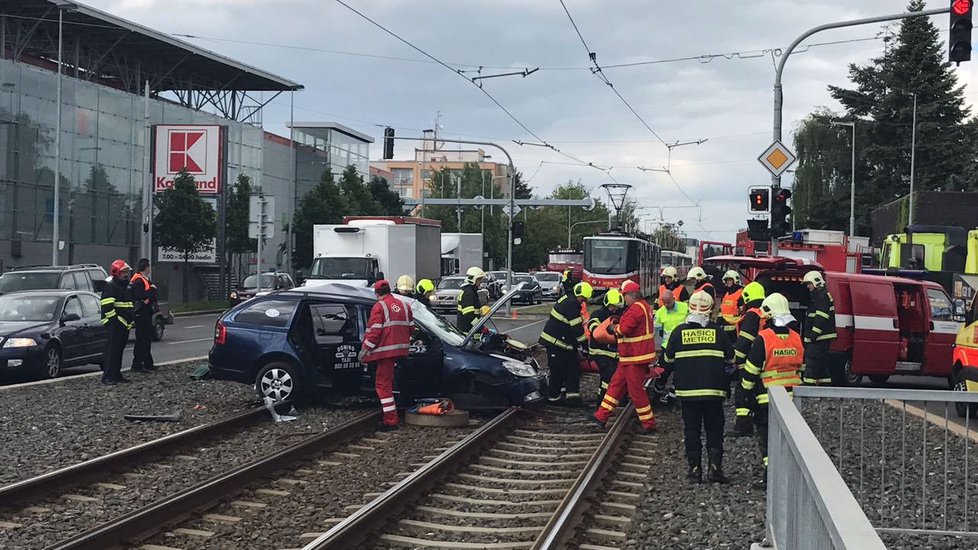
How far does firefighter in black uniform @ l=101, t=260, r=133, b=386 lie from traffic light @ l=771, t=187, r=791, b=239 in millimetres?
11573

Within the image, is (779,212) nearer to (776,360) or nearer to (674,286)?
(674,286)

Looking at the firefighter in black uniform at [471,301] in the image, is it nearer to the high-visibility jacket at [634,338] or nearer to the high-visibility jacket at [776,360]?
the high-visibility jacket at [634,338]

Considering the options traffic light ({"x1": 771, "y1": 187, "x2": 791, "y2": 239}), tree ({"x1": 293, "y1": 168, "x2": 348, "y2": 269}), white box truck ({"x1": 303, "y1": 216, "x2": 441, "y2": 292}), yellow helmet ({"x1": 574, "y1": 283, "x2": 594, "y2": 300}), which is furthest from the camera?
tree ({"x1": 293, "y1": 168, "x2": 348, "y2": 269})

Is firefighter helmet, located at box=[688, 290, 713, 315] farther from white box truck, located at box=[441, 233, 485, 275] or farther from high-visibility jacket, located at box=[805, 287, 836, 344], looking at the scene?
white box truck, located at box=[441, 233, 485, 275]

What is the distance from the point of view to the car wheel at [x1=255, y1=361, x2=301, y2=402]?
524 inches

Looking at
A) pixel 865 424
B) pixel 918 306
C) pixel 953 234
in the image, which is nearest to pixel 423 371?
pixel 865 424

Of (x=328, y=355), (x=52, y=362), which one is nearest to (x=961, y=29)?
(x=328, y=355)

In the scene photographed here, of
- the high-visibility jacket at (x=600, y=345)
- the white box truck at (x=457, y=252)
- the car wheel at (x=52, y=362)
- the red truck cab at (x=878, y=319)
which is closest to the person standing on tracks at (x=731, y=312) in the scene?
the red truck cab at (x=878, y=319)

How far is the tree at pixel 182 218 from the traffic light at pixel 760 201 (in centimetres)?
3161

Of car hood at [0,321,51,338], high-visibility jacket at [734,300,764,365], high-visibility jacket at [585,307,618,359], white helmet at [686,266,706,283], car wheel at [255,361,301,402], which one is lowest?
car wheel at [255,361,301,402]

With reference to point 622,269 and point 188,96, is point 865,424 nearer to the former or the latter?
point 622,269

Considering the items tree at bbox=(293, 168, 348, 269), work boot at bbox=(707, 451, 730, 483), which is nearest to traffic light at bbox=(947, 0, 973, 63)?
work boot at bbox=(707, 451, 730, 483)

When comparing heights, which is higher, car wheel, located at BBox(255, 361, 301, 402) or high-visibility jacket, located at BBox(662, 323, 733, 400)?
high-visibility jacket, located at BBox(662, 323, 733, 400)

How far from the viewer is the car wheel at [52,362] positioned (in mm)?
16938
